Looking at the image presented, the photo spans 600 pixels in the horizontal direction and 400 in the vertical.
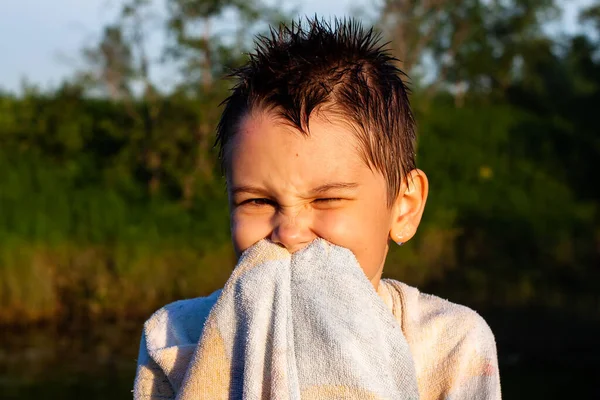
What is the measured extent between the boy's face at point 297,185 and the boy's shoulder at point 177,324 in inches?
8.4

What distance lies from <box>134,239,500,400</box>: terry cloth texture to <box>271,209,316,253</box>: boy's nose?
17mm

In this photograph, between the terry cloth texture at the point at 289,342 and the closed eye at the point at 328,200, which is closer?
the terry cloth texture at the point at 289,342

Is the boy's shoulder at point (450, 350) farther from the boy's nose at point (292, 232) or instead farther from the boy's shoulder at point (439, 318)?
the boy's nose at point (292, 232)

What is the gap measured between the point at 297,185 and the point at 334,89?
0.21 m

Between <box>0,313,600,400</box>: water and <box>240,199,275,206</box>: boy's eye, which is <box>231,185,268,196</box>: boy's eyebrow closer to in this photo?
<box>240,199,275,206</box>: boy's eye

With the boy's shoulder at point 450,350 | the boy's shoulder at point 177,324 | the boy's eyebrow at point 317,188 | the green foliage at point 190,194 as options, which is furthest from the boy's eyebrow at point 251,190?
the green foliage at point 190,194

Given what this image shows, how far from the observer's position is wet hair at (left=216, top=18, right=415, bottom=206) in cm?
169

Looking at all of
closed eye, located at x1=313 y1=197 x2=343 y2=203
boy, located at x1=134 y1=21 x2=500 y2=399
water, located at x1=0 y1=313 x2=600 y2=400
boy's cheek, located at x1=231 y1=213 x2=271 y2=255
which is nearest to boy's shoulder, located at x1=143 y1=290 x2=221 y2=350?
boy, located at x1=134 y1=21 x2=500 y2=399

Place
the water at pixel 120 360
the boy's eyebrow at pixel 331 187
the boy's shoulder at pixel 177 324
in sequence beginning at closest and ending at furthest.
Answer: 1. the boy's eyebrow at pixel 331 187
2. the boy's shoulder at pixel 177 324
3. the water at pixel 120 360

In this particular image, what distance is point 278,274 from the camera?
1611mm

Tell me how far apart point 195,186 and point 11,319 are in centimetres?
355

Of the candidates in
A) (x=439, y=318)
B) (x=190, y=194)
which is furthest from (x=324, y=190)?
(x=190, y=194)

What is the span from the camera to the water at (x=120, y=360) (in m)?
7.36

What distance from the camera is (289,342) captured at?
156 cm
